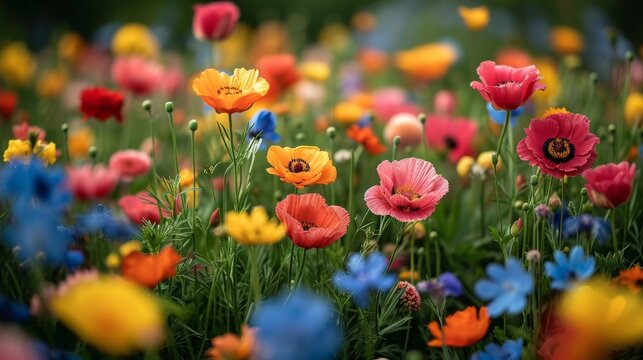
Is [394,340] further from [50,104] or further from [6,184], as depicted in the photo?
[50,104]

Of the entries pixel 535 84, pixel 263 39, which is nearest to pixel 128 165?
pixel 535 84

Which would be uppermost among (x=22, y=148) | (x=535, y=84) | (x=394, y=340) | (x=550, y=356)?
(x=535, y=84)

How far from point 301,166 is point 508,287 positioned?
18.6 inches

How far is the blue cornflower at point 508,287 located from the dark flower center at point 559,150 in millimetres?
338

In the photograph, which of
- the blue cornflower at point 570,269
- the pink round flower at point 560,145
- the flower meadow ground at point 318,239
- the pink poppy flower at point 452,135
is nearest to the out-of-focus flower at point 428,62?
the flower meadow ground at point 318,239

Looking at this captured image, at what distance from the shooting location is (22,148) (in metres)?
1.26

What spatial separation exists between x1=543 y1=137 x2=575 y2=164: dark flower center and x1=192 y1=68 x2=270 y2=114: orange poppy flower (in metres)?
0.56

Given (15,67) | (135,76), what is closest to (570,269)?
(135,76)

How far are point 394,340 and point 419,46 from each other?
290 centimetres

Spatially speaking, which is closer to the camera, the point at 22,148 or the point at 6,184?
the point at 6,184

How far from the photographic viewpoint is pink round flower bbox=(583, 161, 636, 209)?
116 cm

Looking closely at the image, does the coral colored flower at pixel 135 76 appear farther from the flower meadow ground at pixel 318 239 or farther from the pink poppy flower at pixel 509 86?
the pink poppy flower at pixel 509 86

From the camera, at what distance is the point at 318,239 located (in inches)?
43.5

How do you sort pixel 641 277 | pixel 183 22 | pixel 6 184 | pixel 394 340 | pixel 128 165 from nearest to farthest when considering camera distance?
pixel 6 184, pixel 641 277, pixel 394 340, pixel 128 165, pixel 183 22
